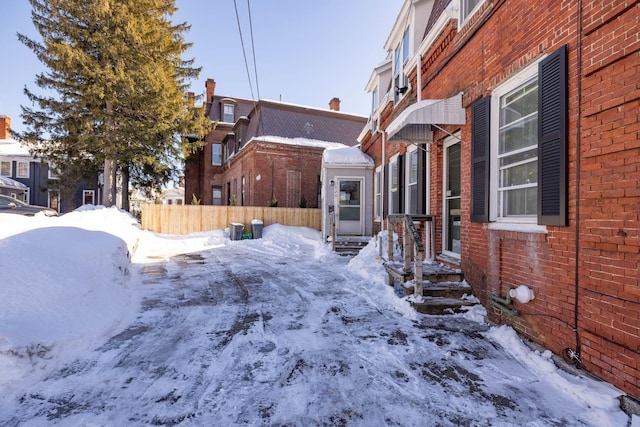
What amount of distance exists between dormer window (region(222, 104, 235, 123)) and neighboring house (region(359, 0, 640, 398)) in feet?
77.8

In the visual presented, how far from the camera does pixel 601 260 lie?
269 centimetres

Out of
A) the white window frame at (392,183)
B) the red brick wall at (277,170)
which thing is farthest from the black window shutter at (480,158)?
the red brick wall at (277,170)

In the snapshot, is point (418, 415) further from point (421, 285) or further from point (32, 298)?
point (32, 298)

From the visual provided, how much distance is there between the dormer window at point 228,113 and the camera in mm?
27047

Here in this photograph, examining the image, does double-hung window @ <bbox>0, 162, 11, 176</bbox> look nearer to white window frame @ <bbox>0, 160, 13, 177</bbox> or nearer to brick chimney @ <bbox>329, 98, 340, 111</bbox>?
white window frame @ <bbox>0, 160, 13, 177</bbox>

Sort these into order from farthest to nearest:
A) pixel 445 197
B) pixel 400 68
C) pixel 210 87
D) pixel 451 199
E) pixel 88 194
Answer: pixel 210 87, pixel 88 194, pixel 400 68, pixel 445 197, pixel 451 199

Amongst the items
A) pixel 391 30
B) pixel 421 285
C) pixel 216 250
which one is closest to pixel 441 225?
pixel 421 285

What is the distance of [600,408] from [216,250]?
38.9ft

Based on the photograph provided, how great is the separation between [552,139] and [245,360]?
12.6 ft

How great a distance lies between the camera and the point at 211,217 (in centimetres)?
1711

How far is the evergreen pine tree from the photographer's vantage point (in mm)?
14086

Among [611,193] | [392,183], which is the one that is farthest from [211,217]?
[611,193]

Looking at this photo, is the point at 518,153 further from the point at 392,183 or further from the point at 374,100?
the point at 374,100

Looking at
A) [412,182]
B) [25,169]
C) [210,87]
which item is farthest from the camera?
[210,87]
